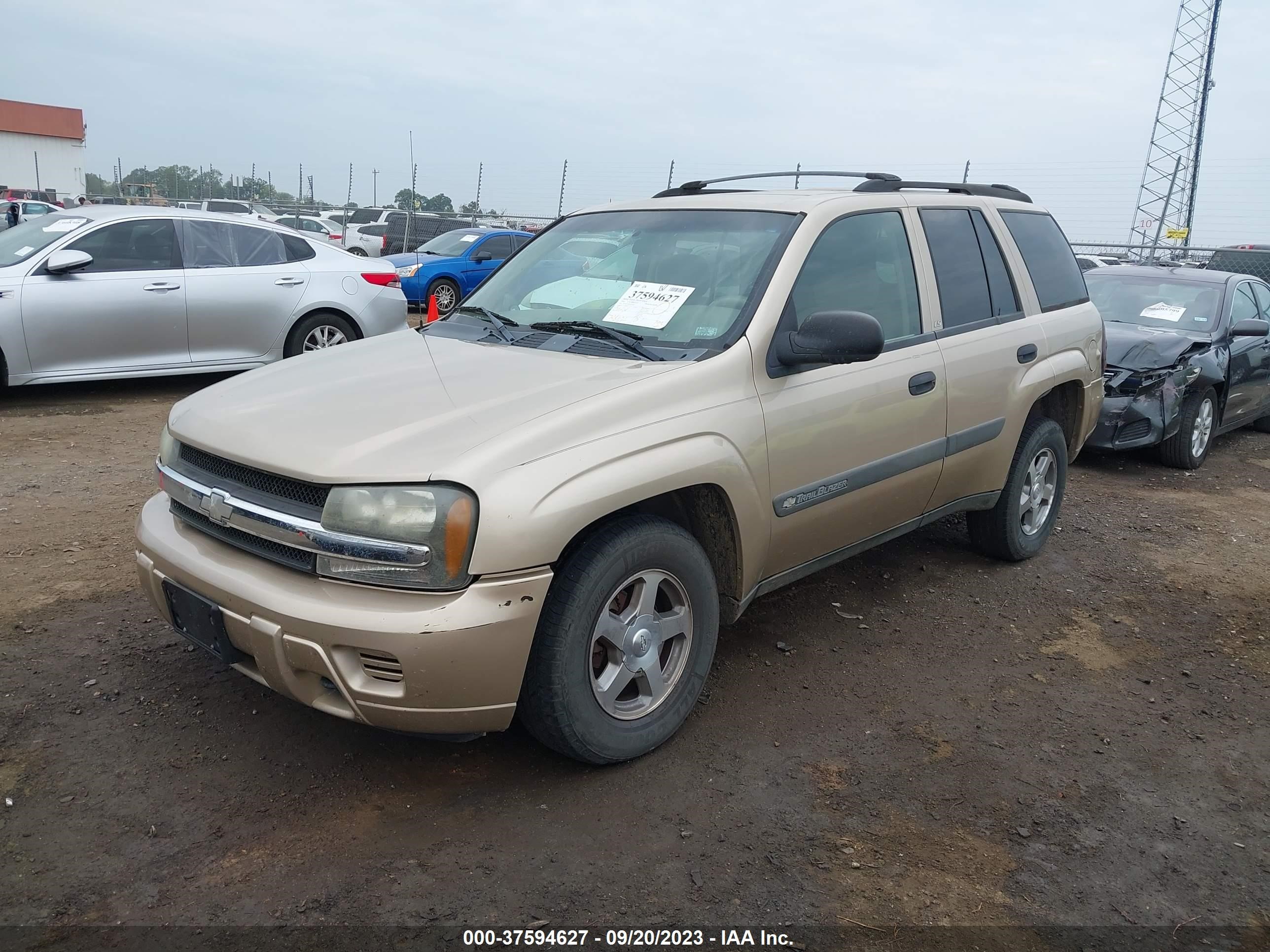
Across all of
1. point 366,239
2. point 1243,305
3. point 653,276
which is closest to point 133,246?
point 653,276

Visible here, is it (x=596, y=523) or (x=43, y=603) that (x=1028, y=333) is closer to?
(x=596, y=523)

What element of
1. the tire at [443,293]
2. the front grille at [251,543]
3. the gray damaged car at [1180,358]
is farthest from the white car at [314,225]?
the front grille at [251,543]

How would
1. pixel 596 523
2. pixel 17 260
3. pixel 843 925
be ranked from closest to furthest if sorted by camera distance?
pixel 843 925 → pixel 596 523 → pixel 17 260

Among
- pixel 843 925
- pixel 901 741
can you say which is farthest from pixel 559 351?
pixel 843 925

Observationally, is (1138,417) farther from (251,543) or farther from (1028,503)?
(251,543)

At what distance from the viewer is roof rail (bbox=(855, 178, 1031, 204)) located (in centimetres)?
428

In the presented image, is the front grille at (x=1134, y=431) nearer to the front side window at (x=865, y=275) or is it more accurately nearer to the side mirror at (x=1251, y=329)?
the side mirror at (x=1251, y=329)

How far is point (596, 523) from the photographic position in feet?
9.59

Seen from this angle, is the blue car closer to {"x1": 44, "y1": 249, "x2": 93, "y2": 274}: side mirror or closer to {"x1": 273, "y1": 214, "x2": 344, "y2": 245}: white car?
{"x1": 44, "y1": 249, "x2": 93, "y2": 274}: side mirror

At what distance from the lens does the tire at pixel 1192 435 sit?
7500 mm

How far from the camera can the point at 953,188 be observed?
183 inches

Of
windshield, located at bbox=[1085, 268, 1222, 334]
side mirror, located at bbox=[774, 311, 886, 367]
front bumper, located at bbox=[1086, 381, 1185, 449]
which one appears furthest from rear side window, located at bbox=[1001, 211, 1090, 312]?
windshield, located at bbox=[1085, 268, 1222, 334]

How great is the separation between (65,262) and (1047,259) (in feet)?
22.5

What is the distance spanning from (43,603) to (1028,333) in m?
4.57
